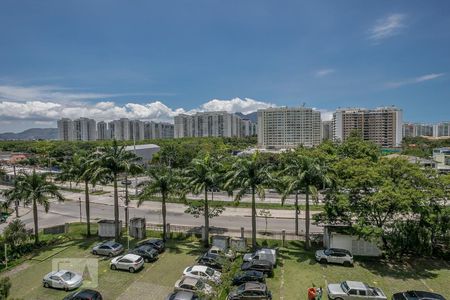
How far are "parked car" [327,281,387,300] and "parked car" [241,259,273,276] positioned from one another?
4477 mm

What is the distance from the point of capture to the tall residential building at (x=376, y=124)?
522 feet

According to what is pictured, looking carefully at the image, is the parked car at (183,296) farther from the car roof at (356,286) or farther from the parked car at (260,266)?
the car roof at (356,286)

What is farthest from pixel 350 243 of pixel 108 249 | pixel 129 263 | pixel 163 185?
pixel 108 249

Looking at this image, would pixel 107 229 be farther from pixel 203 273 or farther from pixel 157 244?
pixel 203 273

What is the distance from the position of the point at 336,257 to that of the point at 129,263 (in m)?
16.0

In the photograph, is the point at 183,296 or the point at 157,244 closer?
the point at 183,296

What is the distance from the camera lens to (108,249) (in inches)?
1000

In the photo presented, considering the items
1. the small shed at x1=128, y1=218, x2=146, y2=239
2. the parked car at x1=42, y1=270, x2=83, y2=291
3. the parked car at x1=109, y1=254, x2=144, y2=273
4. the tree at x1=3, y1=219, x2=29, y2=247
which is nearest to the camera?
the parked car at x1=42, y1=270, x2=83, y2=291

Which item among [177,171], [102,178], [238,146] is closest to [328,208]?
[177,171]

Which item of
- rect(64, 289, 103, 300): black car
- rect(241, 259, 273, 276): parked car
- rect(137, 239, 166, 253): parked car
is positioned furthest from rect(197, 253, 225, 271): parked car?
rect(64, 289, 103, 300): black car

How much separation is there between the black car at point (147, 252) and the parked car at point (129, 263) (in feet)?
3.40

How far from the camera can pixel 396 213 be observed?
24.0 metres

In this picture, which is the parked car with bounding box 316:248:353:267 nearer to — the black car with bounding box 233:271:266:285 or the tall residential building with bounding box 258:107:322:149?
the black car with bounding box 233:271:266:285

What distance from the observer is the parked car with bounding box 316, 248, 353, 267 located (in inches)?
908
